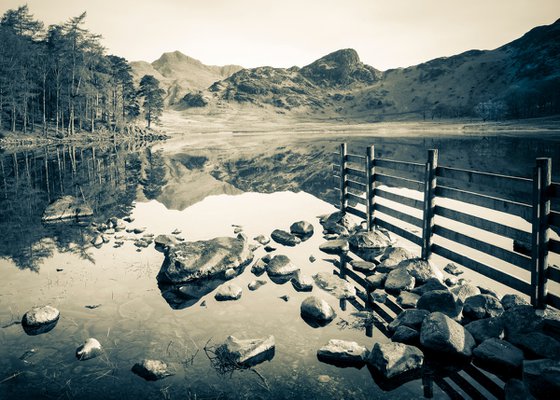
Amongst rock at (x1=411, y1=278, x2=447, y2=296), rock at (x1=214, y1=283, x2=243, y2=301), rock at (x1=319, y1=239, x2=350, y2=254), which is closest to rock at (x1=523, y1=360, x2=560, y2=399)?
rock at (x1=411, y1=278, x2=447, y2=296)

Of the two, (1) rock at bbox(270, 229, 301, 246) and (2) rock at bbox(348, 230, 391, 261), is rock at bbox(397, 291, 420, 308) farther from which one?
(1) rock at bbox(270, 229, 301, 246)

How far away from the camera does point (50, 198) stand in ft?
71.3

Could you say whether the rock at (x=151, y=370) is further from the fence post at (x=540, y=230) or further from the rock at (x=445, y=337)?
the fence post at (x=540, y=230)

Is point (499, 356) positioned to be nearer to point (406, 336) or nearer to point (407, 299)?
point (406, 336)

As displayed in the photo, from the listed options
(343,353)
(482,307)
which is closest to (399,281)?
(482,307)

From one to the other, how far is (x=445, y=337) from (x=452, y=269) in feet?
14.9

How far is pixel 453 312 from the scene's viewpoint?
7.47 meters

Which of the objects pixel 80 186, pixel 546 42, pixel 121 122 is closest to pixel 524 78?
pixel 546 42

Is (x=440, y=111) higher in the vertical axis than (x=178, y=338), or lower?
higher

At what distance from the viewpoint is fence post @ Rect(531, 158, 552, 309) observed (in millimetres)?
6883

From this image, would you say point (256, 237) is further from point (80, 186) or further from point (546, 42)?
point (546, 42)

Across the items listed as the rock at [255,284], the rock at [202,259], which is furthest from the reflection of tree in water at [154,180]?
the rock at [255,284]

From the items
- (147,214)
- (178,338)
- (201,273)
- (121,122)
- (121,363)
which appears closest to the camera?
(121,363)

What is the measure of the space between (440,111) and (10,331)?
21229 cm
